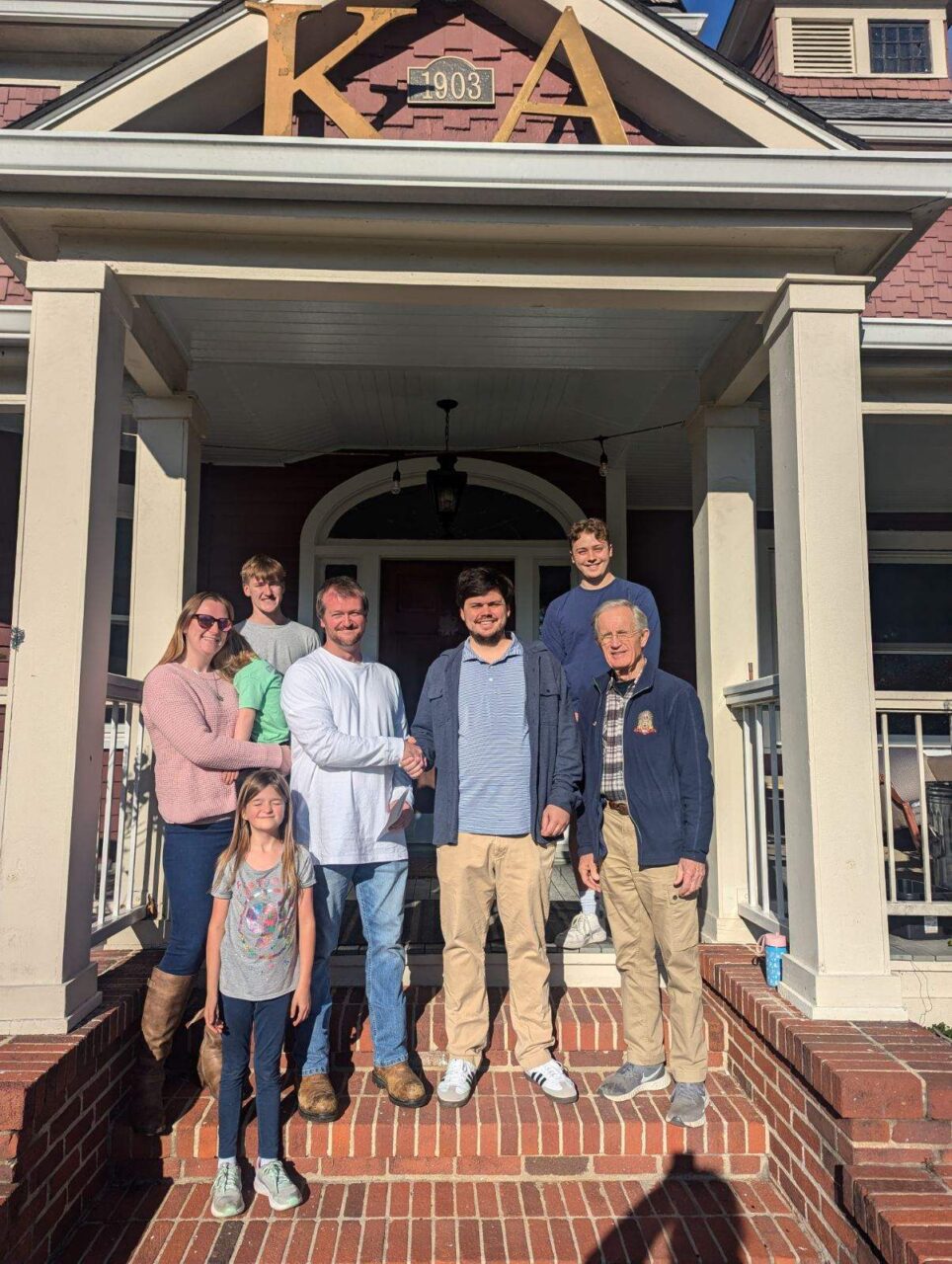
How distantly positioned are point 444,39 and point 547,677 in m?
2.52

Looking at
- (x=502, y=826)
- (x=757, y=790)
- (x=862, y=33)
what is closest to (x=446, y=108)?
(x=502, y=826)

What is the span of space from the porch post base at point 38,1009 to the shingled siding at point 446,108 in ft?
10.2

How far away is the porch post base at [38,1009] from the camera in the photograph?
2637 millimetres

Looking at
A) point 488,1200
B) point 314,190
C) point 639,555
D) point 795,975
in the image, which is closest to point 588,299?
point 314,190

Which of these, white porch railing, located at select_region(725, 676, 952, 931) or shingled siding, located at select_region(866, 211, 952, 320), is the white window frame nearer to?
shingled siding, located at select_region(866, 211, 952, 320)

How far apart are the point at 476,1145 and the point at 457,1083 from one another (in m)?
0.19

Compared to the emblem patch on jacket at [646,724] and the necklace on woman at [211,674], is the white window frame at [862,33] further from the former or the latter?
the necklace on woman at [211,674]

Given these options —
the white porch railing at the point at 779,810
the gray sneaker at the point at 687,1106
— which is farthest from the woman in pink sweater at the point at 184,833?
the white porch railing at the point at 779,810

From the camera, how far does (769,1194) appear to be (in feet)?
8.74

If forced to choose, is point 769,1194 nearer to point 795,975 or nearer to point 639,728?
point 795,975

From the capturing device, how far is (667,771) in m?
2.82

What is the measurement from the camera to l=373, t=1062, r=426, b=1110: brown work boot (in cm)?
278

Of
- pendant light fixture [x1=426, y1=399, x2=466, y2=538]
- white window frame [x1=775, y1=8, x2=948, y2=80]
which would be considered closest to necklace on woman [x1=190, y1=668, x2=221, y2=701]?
pendant light fixture [x1=426, y1=399, x2=466, y2=538]

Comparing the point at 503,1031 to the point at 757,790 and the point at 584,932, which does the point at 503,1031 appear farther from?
the point at 757,790
